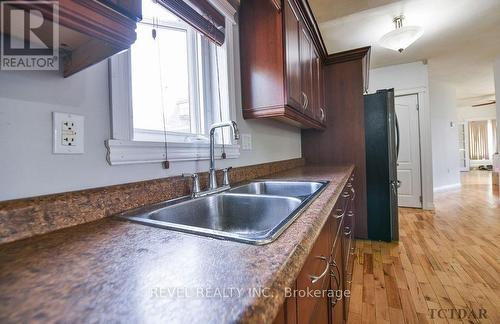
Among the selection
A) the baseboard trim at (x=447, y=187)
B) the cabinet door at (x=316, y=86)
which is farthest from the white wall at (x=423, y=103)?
the cabinet door at (x=316, y=86)

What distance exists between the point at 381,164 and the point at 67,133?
2612mm

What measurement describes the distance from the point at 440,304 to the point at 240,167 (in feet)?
5.11

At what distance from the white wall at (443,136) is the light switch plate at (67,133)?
620 cm

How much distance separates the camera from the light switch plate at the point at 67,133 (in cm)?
63

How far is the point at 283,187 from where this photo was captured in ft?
4.62

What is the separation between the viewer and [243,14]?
4.97 ft

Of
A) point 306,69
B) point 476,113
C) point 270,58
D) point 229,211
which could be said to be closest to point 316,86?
point 306,69

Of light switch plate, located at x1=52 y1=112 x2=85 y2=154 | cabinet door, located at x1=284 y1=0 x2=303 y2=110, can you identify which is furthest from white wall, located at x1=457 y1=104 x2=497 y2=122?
light switch plate, located at x1=52 y1=112 x2=85 y2=154

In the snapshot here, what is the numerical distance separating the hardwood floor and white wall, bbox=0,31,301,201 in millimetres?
1609

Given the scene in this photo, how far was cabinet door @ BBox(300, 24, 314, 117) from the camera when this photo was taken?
1.76 meters

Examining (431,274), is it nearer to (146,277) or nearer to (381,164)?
(381,164)

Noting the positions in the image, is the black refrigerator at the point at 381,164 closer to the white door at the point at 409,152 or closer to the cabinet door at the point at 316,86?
the cabinet door at the point at 316,86

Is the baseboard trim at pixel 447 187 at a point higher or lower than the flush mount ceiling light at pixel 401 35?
lower

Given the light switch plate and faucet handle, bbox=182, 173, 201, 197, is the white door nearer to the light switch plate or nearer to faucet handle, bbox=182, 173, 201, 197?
faucet handle, bbox=182, 173, 201, 197
